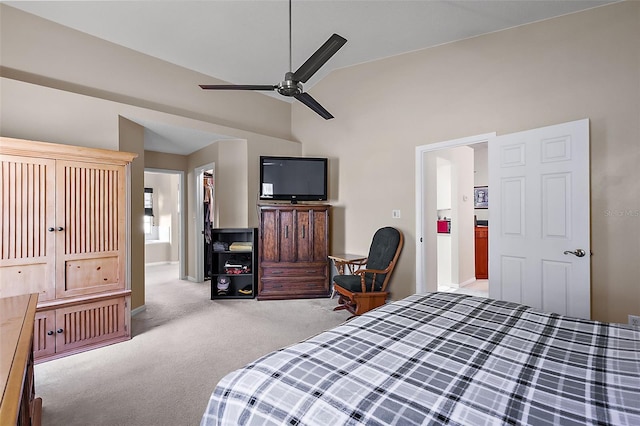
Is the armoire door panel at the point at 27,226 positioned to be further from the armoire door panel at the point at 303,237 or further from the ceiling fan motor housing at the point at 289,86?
the armoire door panel at the point at 303,237

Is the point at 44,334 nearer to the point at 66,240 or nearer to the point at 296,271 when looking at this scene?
the point at 66,240

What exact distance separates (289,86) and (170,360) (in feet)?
8.03

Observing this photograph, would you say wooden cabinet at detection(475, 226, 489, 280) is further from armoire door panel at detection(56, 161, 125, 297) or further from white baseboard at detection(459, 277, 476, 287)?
armoire door panel at detection(56, 161, 125, 297)

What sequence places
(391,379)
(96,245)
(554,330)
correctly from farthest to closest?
1. (96,245)
2. (554,330)
3. (391,379)

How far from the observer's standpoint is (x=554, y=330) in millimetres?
1457

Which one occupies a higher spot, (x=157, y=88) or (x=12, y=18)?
(x=12, y=18)

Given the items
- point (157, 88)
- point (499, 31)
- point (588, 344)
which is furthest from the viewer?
point (157, 88)

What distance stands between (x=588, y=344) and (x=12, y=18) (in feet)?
16.1

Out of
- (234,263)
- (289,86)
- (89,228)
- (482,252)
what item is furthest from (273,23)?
(482,252)

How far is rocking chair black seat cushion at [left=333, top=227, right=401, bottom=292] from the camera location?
3.57 metres

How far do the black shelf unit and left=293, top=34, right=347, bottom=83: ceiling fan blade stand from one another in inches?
110

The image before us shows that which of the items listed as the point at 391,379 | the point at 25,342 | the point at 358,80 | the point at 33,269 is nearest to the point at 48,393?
the point at 33,269

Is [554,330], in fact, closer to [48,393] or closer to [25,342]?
[25,342]

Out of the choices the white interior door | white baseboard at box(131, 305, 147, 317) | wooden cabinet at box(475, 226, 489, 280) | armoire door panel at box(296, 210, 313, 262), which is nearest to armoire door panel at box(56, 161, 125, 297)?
white baseboard at box(131, 305, 147, 317)
